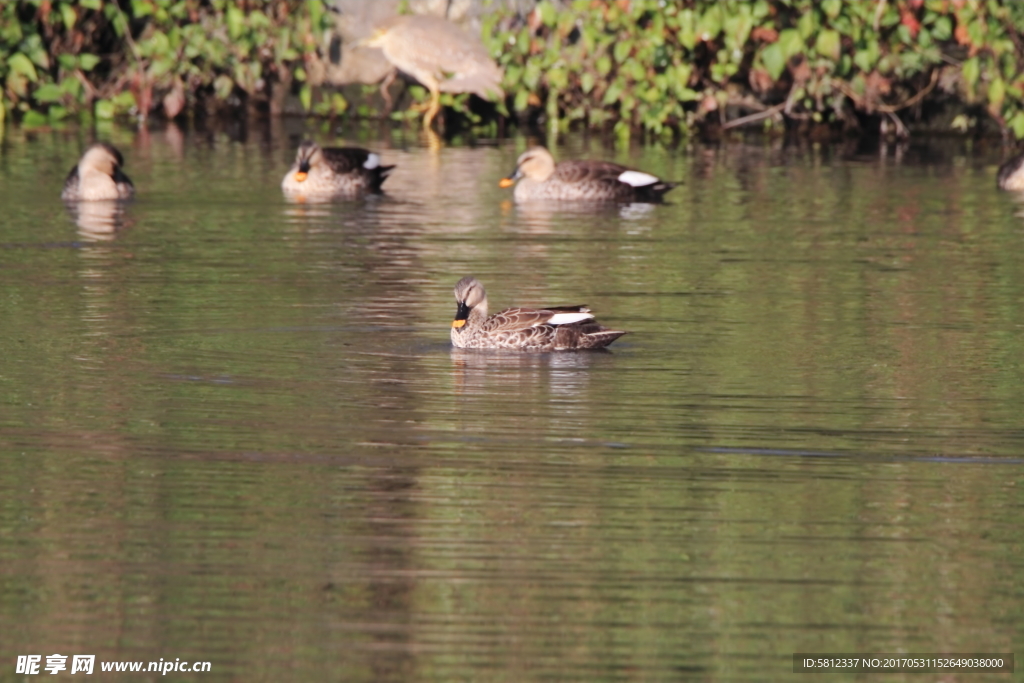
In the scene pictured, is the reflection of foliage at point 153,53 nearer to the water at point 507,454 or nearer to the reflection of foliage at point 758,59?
the reflection of foliage at point 758,59

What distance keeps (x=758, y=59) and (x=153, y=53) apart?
7.11 meters

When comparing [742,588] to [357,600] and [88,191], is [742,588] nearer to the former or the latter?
[357,600]

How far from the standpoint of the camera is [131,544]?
654 cm

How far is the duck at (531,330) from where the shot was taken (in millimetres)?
9828

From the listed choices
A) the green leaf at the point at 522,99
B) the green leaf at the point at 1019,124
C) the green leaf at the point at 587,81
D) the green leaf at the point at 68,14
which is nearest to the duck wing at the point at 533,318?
the green leaf at the point at 1019,124

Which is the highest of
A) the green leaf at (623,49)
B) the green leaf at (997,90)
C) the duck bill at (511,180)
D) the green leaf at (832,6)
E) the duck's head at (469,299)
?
A: the green leaf at (832,6)

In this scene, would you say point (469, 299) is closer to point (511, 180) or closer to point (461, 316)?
point (461, 316)

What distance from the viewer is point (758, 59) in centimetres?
2216

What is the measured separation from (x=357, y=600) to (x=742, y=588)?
113 centimetres

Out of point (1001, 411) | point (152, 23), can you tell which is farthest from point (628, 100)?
point (1001, 411)

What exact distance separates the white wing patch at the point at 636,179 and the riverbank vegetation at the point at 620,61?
506 cm

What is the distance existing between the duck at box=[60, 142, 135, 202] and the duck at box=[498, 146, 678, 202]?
10.2 ft

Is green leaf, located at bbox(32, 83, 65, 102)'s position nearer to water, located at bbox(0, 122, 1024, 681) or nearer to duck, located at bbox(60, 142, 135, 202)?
duck, located at bbox(60, 142, 135, 202)

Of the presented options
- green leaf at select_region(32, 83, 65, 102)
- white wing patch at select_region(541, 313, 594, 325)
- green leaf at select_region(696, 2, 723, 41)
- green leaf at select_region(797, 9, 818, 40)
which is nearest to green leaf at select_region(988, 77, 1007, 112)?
green leaf at select_region(797, 9, 818, 40)
